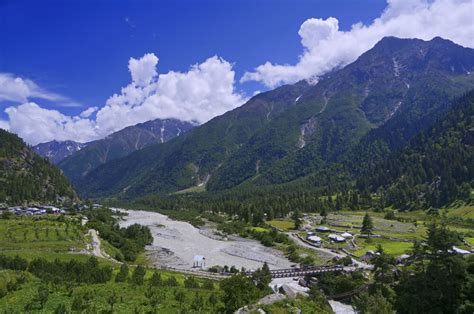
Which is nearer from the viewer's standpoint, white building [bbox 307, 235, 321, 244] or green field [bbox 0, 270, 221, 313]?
green field [bbox 0, 270, 221, 313]

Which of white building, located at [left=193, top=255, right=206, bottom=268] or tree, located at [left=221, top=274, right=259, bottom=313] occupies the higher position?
tree, located at [left=221, top=274, right=259, bottom=313]

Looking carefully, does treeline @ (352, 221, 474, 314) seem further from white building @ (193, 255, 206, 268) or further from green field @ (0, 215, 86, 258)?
green field @ (0, 215, 86, 258)

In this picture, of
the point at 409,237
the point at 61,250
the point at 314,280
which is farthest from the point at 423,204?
the point at 61,250

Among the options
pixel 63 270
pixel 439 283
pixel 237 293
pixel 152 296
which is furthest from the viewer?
pixel 63 270

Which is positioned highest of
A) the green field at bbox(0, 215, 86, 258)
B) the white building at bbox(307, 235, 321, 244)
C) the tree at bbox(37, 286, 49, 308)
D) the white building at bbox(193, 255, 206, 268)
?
the tree at bbox(37, 286, 49, 308)

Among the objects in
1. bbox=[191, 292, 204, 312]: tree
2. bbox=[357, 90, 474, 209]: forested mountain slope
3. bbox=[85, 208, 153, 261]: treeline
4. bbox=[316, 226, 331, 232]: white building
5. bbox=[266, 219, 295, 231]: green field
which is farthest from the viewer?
bbox=[357, 90, 474, 209]: forested mountain slope

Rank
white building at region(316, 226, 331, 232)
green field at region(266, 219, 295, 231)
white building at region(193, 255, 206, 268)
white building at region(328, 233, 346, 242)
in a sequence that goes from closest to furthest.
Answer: white building at region(193, 255, 206, 268) → white building at region(328, 233, 346, 242) → white building at region(316, 226, 331, 232) → green field at region(266, 219, 295, 231)

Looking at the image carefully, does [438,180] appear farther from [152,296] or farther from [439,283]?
[152,296]

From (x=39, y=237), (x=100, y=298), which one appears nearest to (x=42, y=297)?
(x=100, y=298)

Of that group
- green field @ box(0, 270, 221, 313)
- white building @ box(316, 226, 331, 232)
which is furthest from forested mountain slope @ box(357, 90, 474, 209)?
green field @ box(0, 270, 221, 313)

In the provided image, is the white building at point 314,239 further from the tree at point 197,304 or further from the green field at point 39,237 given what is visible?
the tree at point 197,304

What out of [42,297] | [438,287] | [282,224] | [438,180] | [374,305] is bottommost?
[282,224]
